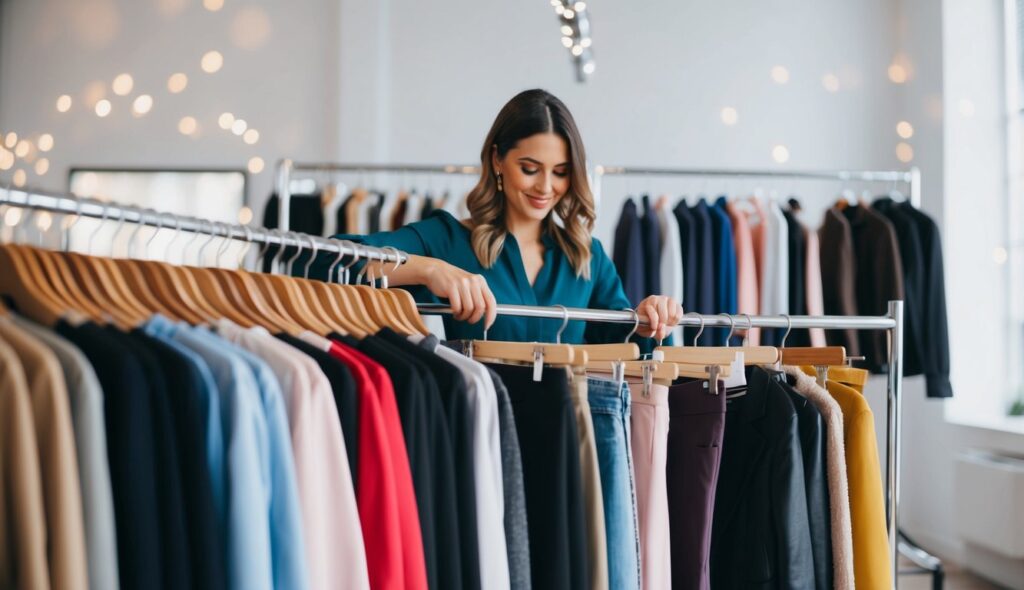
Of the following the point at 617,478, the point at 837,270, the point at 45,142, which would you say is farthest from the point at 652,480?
the point at 45,142

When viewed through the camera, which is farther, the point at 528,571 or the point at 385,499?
the point at 528,571

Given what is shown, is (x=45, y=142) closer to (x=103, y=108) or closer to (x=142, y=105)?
(x=103, y=108)

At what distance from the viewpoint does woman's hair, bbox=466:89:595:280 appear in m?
2.05

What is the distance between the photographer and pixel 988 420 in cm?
414

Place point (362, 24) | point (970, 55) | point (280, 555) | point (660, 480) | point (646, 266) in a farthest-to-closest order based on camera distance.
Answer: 1. point (362, 24)
2. point (970, 55)
3. point (646, 266)
4. point (660, 480)
5. point (280, 555)

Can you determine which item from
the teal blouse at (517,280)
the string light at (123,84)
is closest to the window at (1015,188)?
the teal blouse at (517,280)

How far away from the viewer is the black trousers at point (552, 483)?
1.20 meters

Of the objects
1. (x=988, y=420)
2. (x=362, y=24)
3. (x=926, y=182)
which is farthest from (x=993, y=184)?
(x=362, y=24)

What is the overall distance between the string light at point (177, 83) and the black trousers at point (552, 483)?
4365 mm

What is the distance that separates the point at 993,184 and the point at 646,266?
2.21 metres

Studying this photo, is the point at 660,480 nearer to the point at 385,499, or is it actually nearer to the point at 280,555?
the point at 385,499

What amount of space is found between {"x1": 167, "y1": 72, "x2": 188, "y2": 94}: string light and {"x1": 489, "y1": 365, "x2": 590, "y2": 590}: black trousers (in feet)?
14.3

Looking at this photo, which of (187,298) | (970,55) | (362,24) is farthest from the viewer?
(362,24)

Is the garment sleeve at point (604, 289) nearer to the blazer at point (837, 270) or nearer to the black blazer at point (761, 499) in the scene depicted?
the black blazer at point (761, 499)
